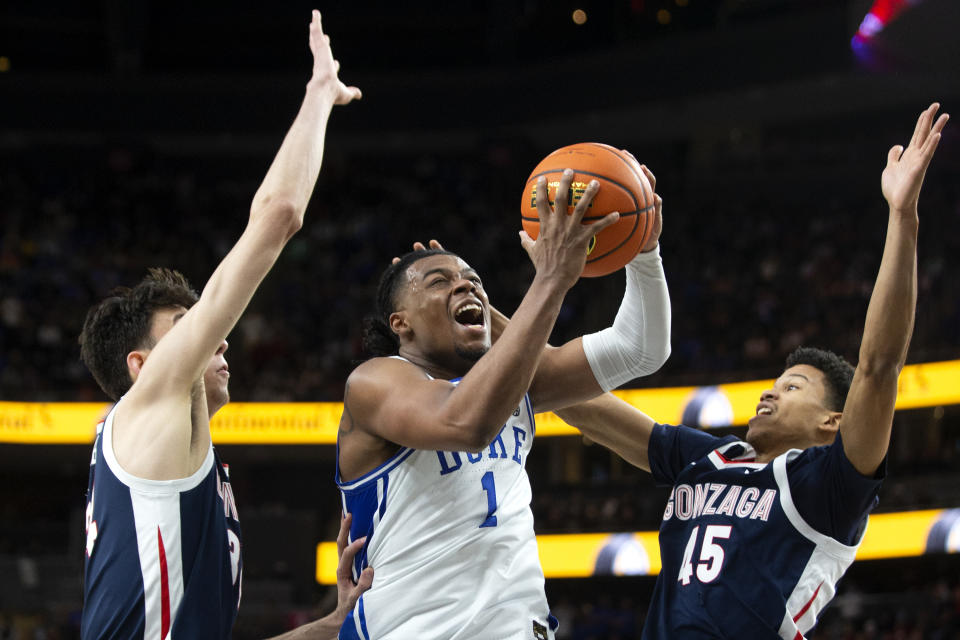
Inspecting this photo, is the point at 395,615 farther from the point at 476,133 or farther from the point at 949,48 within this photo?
the point at 476,133

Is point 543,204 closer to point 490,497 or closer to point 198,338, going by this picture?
point 490,497

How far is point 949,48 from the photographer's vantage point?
1498 centimetres

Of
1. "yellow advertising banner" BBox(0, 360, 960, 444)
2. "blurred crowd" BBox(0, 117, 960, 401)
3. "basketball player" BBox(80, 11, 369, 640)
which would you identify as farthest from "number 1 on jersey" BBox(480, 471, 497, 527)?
"yellow advertising banner" BBox(0, 360, 960, 444)

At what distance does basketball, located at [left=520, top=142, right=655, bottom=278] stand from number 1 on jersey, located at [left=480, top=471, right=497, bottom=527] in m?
0.71

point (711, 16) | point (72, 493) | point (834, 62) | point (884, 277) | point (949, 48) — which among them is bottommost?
point (72, 493)

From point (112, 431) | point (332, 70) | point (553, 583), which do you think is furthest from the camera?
point (553, 583)

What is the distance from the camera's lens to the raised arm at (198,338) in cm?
273

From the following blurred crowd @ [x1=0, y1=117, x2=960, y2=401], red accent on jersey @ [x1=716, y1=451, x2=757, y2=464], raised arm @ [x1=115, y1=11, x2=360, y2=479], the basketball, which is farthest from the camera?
blurred crowd @ [x1=0, y1=117, x2=960, y2=401]

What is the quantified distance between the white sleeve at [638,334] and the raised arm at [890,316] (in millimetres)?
677

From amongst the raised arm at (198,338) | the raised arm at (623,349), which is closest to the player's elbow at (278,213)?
the raised arm at (198,338)

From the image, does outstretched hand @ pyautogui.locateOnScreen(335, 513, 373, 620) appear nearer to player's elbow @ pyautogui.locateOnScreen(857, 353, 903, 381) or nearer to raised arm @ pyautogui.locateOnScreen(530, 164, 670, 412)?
raised arm @ pyautogui.locateOnScreen(530, 164, 670, 412)

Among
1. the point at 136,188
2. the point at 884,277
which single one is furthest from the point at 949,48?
the point at 136,188

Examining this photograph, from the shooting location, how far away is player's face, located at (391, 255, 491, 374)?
11.6 feet

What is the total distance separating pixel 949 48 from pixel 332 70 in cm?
1399
